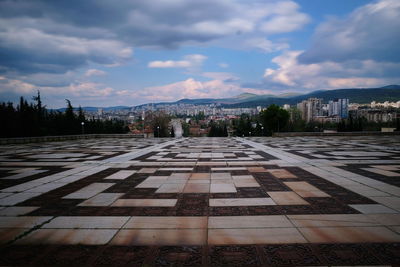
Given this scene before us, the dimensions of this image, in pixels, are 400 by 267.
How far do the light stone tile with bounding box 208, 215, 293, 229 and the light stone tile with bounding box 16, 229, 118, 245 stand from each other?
80.6 inches

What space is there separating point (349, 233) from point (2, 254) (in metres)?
6.10

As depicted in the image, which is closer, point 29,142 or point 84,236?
point 84,236

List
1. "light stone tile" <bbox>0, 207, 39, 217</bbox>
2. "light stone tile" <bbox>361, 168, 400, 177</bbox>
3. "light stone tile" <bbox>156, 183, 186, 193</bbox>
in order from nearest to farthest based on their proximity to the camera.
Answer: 1. "light stone tile" <bbox>0, 207, 39, 217</bbox>
2. "light stone tile" <bbox>156, 183, 186, 193</bbox>
3. "light stone tile" <bbox>361, 168, 400, 177</bbox>

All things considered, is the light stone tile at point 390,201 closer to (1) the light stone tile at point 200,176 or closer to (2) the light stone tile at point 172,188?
(1) the light stone tile at point 200,176

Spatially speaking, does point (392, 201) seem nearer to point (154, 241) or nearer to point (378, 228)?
point (378, 228)

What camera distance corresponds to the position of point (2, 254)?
4.15 meters

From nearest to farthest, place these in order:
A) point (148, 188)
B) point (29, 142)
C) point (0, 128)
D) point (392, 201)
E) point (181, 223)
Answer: point (181, 223) → point (392, 201) → point (148, 188) → point (29, 142) → point (0, 128)

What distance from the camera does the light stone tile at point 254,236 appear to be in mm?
4484

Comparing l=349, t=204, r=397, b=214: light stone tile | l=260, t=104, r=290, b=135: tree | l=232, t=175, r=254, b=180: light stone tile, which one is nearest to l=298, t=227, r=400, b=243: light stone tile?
l=349, t=204, r=397, b=214: light stone tile

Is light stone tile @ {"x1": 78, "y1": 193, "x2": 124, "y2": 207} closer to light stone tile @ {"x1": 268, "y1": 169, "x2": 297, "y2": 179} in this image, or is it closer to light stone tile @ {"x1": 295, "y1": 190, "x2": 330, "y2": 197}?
light stone tile @ {"x1": 295, "y1": 190, "x2": 330, "y2": 197}

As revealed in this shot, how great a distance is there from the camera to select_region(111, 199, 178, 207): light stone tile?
6578 mm

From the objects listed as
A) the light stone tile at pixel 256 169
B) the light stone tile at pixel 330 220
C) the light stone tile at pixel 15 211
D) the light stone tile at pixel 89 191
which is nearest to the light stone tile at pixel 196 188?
the light stone tile at pixel 89 191

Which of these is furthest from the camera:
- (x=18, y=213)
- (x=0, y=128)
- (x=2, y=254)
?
(x=0, y=128)

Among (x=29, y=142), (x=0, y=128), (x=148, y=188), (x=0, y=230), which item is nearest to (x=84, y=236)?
(x=0, y=230)
